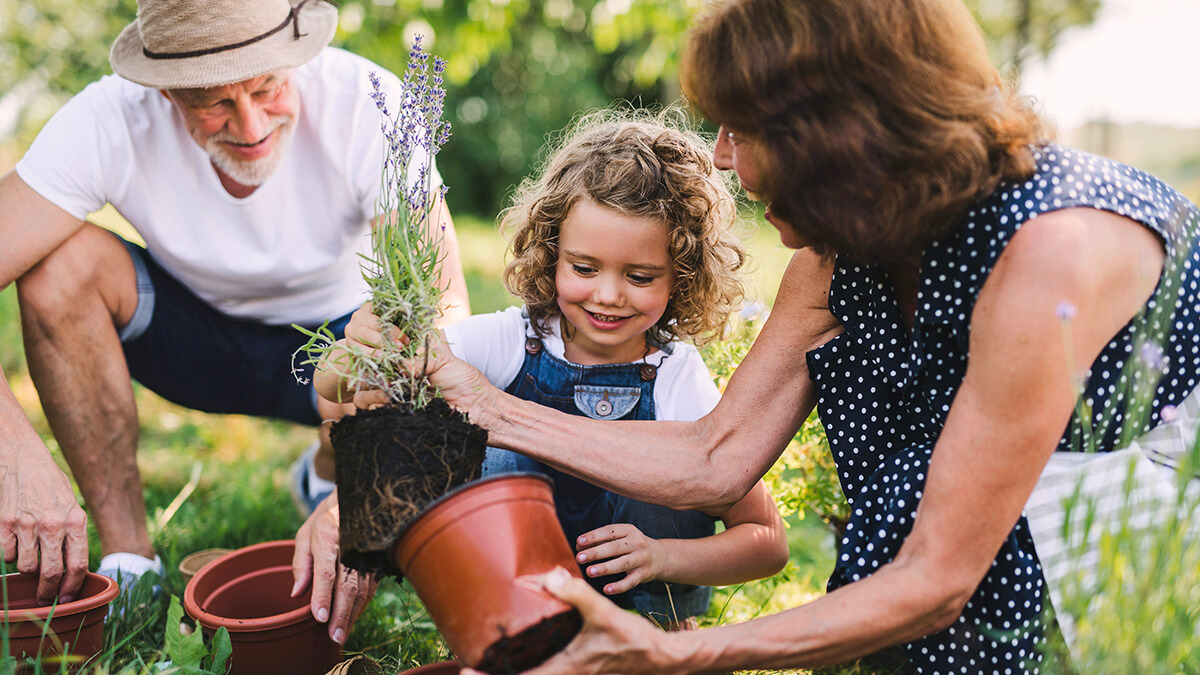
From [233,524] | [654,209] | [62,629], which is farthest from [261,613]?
[654,209]

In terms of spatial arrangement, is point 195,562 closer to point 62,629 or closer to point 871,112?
point 62,629

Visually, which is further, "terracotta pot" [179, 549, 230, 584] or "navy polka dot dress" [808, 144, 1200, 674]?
"terracotta pot" [179, 549, 230, 584]

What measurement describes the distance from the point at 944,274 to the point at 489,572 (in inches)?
40.2

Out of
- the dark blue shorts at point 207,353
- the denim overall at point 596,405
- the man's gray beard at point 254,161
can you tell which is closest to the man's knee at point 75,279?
the dark blue shorts at point 207,353

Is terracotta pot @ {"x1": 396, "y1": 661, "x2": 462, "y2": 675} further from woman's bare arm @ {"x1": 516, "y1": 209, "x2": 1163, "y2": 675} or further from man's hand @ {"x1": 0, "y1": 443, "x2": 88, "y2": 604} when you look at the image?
man's hand @ {"x1": 0, "y1": 443, "x2": 88, "y2": 604}

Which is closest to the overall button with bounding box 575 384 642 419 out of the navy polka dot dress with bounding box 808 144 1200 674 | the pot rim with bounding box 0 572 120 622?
the navy polka dot dress with bounding box 808 144 1200 674

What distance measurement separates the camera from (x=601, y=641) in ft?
4.50

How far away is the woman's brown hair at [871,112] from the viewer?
1.49m

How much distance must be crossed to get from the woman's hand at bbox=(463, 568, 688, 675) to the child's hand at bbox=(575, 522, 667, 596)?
51 centimetres

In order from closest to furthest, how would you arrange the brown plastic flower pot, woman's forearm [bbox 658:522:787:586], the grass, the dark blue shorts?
1. the brown plastic flower pot
2. woman's forearm [bbox 658:522:787:586]
3. the grass
4. the dark blue shorts

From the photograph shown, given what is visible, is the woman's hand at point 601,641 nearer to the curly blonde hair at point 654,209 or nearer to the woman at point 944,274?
the woman at point 944,274

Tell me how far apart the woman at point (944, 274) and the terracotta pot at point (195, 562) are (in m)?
1.12

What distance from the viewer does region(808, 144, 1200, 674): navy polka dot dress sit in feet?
5.09

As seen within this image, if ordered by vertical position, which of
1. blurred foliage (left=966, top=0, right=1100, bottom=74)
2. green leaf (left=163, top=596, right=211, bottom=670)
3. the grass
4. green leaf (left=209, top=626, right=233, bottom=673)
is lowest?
the grass
